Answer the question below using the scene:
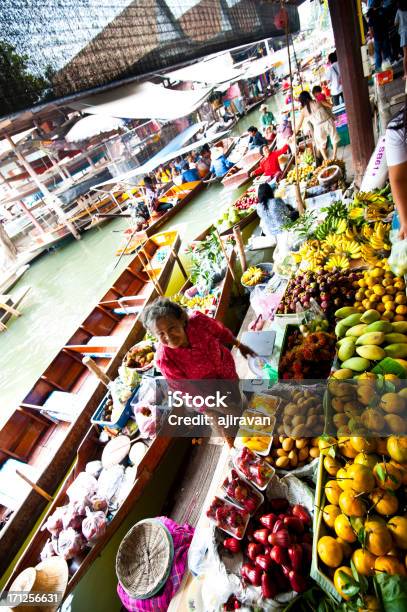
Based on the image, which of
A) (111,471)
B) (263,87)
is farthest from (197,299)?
(263,87)

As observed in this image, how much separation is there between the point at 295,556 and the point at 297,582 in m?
0.11

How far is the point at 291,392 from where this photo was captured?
2.33m

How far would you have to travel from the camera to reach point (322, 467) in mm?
1704

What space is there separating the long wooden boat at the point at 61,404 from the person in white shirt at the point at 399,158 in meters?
3.81

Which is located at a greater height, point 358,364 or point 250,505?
point 358,364

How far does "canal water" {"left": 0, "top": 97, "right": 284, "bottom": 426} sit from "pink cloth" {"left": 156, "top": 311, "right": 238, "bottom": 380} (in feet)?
15.9

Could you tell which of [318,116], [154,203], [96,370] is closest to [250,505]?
[96,370]

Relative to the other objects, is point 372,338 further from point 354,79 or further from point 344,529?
point 354,79

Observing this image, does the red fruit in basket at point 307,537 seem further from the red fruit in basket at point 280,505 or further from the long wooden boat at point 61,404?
the long wooden boat at point 61,404

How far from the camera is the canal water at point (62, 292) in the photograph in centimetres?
760

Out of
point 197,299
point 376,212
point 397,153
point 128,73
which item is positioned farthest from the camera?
point 197,299

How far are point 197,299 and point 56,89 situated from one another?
4.45m

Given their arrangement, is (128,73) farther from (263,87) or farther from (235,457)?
(263,87)

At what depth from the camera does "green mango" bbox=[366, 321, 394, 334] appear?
2076mm
